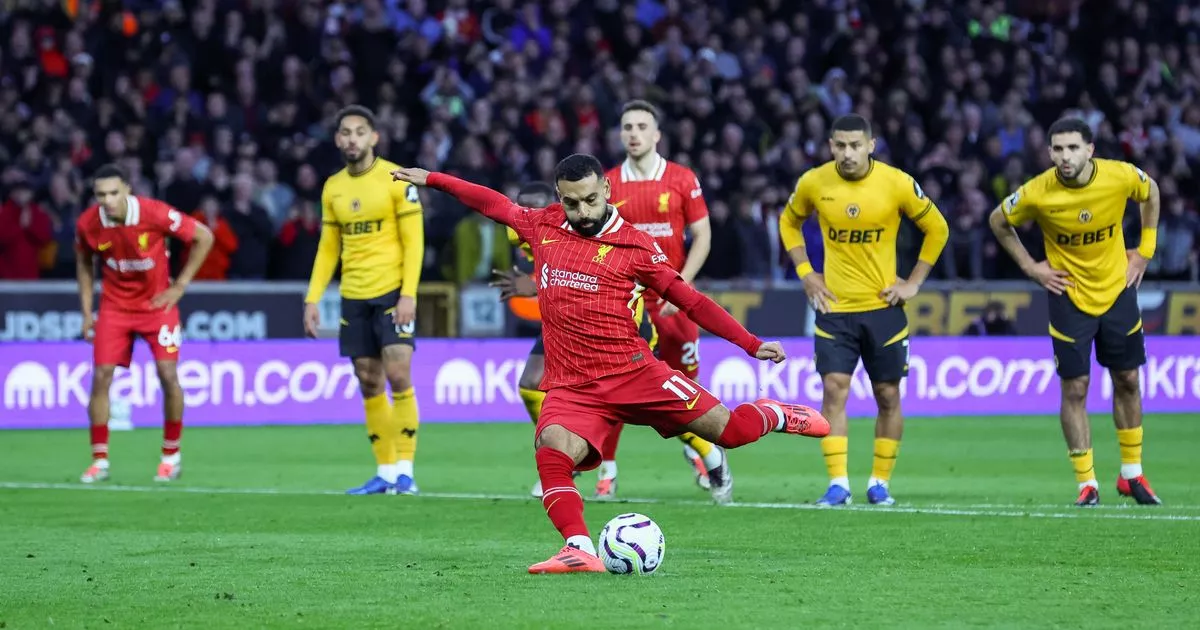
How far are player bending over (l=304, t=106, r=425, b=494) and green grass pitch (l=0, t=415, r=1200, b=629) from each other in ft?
1.96

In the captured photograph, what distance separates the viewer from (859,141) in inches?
445

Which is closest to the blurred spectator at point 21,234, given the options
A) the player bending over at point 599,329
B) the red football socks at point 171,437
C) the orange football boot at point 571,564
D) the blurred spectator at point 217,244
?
the blurred spectator at point 217,244

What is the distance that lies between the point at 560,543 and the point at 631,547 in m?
1.58

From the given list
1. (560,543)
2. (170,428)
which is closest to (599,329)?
(560,543)

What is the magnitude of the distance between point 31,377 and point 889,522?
10944 millimetres

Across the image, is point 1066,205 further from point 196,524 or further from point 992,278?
point 992,278

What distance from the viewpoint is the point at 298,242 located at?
2088cm

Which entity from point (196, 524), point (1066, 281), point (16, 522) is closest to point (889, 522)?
point (1066, 281)

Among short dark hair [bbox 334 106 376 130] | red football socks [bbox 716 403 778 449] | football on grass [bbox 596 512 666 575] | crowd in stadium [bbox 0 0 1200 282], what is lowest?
football on grass [bbox 596 512 666 575]

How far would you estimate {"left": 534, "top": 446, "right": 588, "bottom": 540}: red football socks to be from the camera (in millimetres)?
8078

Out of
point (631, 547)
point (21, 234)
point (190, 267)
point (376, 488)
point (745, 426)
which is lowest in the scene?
point (376, 488)

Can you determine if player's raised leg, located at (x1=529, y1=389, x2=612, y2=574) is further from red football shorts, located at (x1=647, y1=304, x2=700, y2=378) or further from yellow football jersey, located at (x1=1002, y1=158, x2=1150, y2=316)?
yellow football jersey, located at (x1=1002, y1=158, x2=1150, y2=316)

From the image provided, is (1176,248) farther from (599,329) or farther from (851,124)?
(599,329)

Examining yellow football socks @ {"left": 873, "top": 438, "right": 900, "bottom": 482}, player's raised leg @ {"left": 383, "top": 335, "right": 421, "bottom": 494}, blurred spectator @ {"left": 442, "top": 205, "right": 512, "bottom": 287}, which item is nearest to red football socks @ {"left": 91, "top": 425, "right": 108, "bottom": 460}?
player's raised leg @ {"left": 383, "top": 335, "right": 421, "bottom": 494}
